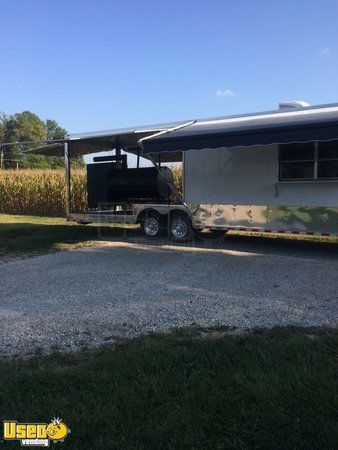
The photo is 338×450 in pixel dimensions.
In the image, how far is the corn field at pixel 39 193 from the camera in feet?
62.1

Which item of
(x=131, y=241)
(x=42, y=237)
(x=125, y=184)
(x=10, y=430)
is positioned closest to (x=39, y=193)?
(x=42, y=237)

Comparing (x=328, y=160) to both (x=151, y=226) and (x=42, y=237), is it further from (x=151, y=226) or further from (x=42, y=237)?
(x=42, y=237)

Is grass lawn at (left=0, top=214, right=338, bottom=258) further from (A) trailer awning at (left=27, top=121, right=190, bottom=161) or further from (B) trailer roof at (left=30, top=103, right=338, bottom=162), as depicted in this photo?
(B) trailer roof at (left=30, top=103, right=338, bottom=162)

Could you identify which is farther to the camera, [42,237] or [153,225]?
[42,237]

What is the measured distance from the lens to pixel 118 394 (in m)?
3.12

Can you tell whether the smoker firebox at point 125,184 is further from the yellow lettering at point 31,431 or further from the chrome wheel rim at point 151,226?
the yellow lettering at point 31,431

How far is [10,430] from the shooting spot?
108 inches

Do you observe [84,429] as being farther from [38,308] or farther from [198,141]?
[198,141]

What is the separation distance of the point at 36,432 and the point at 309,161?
25.3ft

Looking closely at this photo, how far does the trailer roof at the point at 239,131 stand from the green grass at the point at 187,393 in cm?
455

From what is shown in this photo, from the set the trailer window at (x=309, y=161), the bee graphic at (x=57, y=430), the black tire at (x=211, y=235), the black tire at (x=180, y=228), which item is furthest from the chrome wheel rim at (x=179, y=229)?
the bee graphic at (x=57, y=430)

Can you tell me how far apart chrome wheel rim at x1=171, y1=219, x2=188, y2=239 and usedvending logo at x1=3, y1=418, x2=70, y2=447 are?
8017mm

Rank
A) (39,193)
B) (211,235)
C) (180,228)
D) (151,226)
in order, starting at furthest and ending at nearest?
(39,193) → (211,235) → (151,226) → (180,228)

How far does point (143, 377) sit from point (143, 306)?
6.43 feet
